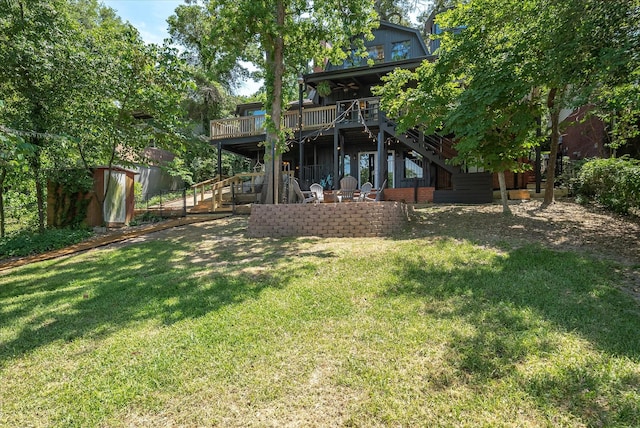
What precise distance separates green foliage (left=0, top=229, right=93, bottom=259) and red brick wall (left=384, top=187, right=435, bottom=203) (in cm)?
1008

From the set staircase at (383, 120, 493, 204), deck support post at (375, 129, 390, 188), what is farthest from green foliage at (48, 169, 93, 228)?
staircase at (383, 120, 493, 204)

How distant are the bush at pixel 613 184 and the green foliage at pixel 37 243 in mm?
13229

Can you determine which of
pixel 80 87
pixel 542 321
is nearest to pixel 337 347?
pixel 542 321

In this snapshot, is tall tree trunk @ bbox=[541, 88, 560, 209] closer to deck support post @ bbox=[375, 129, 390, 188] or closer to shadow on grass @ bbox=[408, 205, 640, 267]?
shadow on grass @ bbox=[408, 205, 640, 267]

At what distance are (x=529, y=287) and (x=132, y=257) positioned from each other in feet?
23.2

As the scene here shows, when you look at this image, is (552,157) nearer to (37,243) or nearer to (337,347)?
(337,347)

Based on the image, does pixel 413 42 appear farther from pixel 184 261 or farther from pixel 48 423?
pixel 48 423

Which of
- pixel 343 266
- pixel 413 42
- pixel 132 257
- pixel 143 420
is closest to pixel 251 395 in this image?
pixel 143 420

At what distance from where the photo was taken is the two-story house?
13297 mm

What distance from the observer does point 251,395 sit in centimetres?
241

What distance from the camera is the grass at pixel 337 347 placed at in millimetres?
2254

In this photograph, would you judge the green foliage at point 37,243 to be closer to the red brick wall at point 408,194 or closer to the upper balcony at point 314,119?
the upper balcony at point 314,119

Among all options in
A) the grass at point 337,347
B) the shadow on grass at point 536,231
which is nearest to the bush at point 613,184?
the shadow on grass at point 536,231

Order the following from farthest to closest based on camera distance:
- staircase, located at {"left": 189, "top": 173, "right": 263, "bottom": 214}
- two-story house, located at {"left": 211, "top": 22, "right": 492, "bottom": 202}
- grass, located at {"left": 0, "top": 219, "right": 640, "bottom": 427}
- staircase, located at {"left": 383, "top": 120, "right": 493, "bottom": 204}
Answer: two-story house, located at {"left": 211, "top": 22, "right": 492, "bottom": 202} < staircase, located at {"left": 189, "top": 173, "right": 263, "bottom": 214} < staircase, located at {"left": 383, "top": 120, "right": 493, "bottom": 204} < grass, located at {"left": 0, "top": 219, "right": 640, "bottom": 427}
